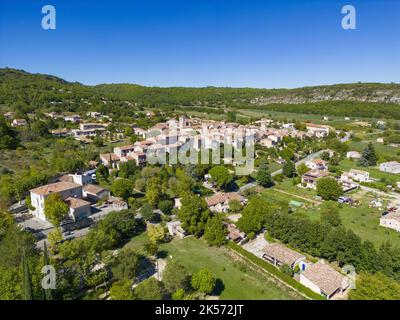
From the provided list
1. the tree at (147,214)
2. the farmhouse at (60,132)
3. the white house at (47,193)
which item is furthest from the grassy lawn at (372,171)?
the farmhouse at (60,132)

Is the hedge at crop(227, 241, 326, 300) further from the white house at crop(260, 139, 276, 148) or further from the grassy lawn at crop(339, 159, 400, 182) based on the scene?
the white house at crop(260, 139, 276, 148)

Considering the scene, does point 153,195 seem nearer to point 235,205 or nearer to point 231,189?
point 235,205

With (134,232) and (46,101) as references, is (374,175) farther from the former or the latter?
(46,101)

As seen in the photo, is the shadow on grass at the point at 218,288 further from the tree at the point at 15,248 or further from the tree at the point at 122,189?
the tree at the point at 122,189

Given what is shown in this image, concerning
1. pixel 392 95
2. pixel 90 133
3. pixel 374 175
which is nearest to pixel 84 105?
pixel 90 133

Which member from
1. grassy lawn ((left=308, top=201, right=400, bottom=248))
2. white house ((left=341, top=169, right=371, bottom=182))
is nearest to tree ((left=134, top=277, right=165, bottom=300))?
grassy lawn ((left=308, top=201, right=400, bottom=248))
